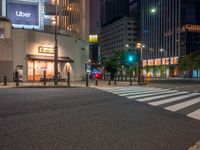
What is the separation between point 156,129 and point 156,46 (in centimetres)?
13462

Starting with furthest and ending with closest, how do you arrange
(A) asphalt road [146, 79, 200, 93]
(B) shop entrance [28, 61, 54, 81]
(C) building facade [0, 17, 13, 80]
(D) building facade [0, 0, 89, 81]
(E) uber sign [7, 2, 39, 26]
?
(E) uber sign [7, 2, 39, 26] → (B) shop entrance [28, 61, 54, 81] → (D) building facade [0, 0, 89, 81] → (C) building facade [0, 17, 13, 80] → (A) asphalt road [146, 79, 200, 93]

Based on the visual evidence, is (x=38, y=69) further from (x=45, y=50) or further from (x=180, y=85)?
(x=180, y=85)

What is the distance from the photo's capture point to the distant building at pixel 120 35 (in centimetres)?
16125

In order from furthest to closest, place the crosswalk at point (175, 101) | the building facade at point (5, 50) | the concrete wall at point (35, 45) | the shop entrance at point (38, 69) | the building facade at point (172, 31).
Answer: the building facade at point (172, 31) < the shop entrance at point (38, 69) < the concrete wall at point (35, 45) < the building facade at point (5, 50) < the crosswalk at point (175, 101)

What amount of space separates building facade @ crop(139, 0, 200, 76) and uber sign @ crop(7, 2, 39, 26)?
6419 centimetres

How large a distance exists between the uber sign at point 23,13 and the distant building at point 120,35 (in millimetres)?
105647

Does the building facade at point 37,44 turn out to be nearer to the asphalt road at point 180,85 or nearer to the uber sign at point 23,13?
the uber sign at point 23,13

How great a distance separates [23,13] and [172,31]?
9043cm

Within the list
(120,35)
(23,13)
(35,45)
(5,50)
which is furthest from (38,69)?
(120,35)

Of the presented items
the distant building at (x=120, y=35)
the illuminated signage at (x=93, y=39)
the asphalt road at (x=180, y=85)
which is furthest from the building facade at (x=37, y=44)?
the distant building at (x=120, y=35)

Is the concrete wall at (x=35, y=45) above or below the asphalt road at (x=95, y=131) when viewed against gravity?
above

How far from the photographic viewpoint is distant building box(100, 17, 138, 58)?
16125 centimetres

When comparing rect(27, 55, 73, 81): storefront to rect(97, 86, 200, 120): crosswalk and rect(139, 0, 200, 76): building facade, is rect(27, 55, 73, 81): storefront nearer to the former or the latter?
rect(97, 86, 200, 120): crosswalk

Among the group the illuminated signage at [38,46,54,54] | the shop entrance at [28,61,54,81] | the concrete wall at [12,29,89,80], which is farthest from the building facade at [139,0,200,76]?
the illuminated signage at [38,46,54,54]
